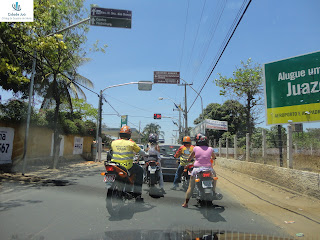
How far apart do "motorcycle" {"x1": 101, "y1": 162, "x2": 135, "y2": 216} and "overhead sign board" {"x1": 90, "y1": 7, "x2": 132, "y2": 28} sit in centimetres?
656

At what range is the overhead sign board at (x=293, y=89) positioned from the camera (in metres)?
9.41

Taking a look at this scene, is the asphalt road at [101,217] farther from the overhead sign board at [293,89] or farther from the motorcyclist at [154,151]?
the overhead sign board at [293,89]

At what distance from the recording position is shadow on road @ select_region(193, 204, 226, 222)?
5.04 m

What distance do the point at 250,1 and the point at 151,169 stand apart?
19.0 feet

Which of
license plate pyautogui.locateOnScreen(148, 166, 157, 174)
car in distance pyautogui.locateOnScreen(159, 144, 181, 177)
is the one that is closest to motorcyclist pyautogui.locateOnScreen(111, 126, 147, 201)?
license plate pyautogui.locateOnScreen(148, 166, 157, 174)

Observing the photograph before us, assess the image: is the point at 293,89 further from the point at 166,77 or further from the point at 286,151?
the point at 166,77

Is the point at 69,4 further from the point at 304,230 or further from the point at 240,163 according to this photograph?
the point at 304,230

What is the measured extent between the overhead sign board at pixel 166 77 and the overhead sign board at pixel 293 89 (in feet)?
36.1

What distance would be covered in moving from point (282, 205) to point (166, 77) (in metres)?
16.3

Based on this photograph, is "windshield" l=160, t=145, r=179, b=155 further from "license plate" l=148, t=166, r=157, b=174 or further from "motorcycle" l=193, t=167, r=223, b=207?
"motorcycle" l=193, t=167, r=223, b=207

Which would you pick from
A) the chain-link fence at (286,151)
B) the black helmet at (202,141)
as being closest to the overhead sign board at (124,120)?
the chain-link fence at (286,151)

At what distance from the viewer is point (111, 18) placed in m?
9.97

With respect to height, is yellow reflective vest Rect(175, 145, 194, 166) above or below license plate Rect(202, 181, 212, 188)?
above

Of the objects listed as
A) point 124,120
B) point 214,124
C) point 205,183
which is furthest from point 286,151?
point 124,120
